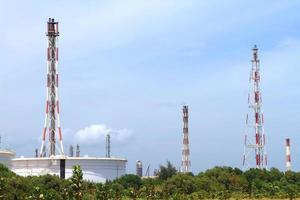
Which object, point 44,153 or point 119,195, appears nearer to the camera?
point 119,195

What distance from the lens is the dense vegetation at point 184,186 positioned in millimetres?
51812

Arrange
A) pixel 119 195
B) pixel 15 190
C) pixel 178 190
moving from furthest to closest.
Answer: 1. pixel 178 190
2. pixel 119 195
3. pixel 15 190

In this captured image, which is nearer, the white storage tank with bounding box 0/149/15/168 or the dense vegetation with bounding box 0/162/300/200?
the dense vegetation with bounding box 0/162/300/200

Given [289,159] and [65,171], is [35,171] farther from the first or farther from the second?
[289,159]

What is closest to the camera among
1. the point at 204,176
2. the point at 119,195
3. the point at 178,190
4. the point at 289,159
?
the point at 119,195

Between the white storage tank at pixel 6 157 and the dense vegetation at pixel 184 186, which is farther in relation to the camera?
the white storage tank at pixel 6 157

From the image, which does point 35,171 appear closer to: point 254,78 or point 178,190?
point 178,190

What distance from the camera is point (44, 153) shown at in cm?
7144

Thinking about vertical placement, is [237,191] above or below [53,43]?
below

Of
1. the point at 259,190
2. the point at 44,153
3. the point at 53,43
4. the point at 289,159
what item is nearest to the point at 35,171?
the point at 44,153

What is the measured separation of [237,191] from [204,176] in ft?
18.1

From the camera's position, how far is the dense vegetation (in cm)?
5181

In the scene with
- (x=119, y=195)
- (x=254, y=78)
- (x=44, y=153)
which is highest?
(x=254, y=78)

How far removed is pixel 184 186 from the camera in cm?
6378
